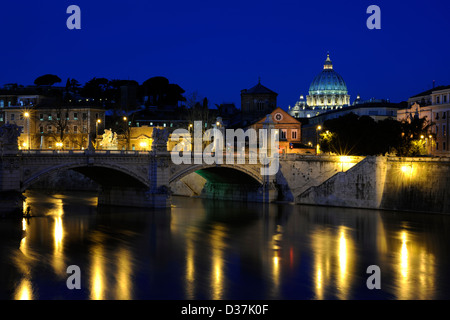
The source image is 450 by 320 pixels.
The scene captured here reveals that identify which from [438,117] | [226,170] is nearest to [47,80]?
[438,117]

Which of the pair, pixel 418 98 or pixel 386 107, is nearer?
pixel 418 98

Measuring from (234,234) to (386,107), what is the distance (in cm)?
6069

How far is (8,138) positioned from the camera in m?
39.5

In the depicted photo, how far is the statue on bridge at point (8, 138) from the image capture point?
1550 inches

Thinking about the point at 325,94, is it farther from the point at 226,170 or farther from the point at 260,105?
the point at 226,170

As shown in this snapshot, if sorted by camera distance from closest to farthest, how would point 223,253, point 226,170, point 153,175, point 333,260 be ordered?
point 333,260, point 223,253, point 153,175, point 226,170

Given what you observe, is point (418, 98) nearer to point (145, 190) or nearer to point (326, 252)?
point (145, 190)

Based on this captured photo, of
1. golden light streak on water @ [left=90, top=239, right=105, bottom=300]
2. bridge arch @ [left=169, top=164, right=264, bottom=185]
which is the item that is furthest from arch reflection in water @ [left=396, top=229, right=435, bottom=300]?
bridge arch @ [left=169, top=164, right=264, bottom=185]

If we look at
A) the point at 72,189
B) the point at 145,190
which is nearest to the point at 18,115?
the point at 72,189

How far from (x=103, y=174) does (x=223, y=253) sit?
1848 cm

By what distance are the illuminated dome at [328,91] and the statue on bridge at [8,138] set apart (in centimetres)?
12183

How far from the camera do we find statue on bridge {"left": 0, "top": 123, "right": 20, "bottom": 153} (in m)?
39.4
